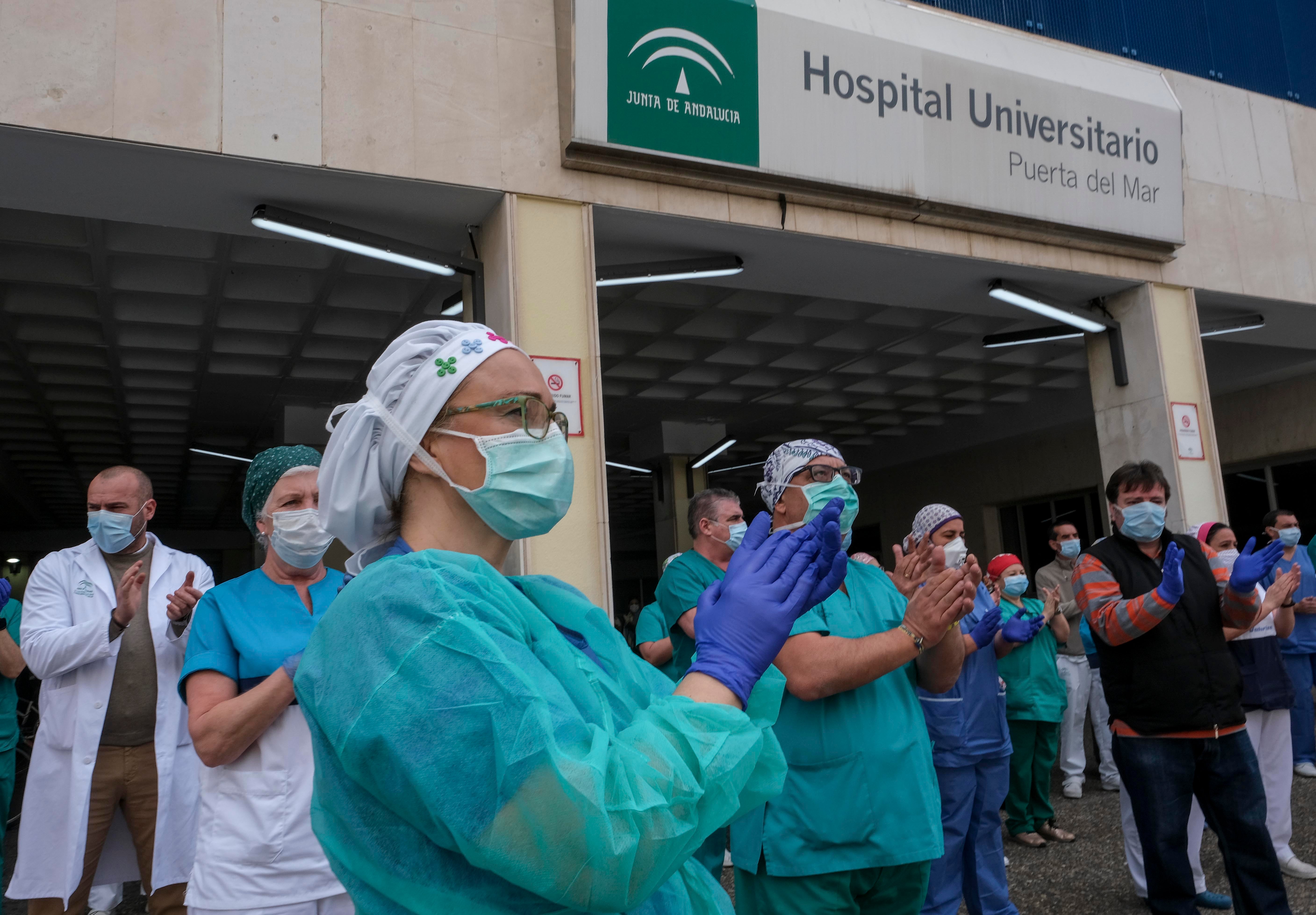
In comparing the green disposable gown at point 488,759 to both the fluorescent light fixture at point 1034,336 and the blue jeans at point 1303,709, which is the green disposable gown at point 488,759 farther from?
the fluorescent light fixture at point 1034,336

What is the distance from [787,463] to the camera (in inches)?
127

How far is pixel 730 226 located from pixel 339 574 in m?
4.14

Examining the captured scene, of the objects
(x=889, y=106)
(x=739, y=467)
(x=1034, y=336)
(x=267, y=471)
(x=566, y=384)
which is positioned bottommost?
(x=267, y=471)

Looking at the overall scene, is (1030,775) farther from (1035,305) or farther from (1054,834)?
(1035,305)

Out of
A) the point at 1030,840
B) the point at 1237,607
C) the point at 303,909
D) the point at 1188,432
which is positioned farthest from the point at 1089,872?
the point at 303,909

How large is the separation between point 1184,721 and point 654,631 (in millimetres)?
2565

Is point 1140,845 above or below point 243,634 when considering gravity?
below

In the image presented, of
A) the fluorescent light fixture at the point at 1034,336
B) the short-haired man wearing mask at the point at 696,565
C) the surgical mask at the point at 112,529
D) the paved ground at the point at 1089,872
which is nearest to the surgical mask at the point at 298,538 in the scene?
the surgical mask at the point at 112,529

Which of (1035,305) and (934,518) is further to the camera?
(1035,305)

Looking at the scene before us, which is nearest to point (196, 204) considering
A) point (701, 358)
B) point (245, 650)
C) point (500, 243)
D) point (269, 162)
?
point (269, 162)

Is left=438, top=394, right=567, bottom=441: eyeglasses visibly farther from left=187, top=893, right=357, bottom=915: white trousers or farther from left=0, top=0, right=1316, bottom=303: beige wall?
left=0, top=0, right=1316, bottom=303: beige wall

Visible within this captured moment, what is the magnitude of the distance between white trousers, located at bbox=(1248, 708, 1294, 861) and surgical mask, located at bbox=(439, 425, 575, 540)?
5.09 m

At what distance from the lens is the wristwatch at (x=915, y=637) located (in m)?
2.58

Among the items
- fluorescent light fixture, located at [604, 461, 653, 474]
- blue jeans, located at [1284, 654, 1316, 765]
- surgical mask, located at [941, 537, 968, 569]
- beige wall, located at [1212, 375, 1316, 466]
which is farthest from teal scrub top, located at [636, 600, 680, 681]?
beige wall, located at [1212, 375, 1316, 466]
